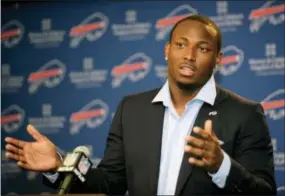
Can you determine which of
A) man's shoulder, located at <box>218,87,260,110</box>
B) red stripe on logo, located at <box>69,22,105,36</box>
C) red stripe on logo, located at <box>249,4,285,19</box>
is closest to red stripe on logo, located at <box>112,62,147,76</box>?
red stripe on logo, located at <box>69,22,105,36</box>

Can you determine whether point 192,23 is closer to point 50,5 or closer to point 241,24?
point 241,24

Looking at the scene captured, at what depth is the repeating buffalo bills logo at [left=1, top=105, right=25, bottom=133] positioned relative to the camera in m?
4.47

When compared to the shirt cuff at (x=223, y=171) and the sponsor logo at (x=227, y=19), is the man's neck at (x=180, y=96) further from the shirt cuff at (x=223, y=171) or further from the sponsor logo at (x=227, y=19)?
the sponsor logo at (x=227, y=19)

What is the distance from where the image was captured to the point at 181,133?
1869 mm

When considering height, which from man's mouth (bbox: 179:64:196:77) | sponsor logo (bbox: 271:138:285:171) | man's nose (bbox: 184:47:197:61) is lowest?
sponsor logo (bbox: 271:138:285:171)

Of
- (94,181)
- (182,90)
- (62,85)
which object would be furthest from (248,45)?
(94,181)

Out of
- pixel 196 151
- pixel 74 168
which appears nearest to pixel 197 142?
pixel 196 151

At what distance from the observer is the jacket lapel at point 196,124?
1.78m

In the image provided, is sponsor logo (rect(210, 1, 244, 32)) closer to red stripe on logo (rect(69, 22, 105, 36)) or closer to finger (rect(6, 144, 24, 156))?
red stripe on logo (rect(69, 22, 105, 36))

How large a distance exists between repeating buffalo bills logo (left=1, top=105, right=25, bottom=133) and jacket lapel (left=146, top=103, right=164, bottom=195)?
2.69 metres

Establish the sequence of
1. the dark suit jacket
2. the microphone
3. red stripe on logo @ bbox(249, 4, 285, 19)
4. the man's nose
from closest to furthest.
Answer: the microphone < the dark suit jacket < the man's nose < red stripe on logo @ bbox(249, 4, 285, 19)

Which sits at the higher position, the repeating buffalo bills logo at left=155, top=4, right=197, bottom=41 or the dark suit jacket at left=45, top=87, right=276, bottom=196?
the repeating buffalo bills logo at left=155, top=4, right=197, bottom=41

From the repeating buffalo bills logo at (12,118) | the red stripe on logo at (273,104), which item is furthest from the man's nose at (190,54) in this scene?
the repeating buffalo bills logo at (12,118)

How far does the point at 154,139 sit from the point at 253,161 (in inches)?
13.6
